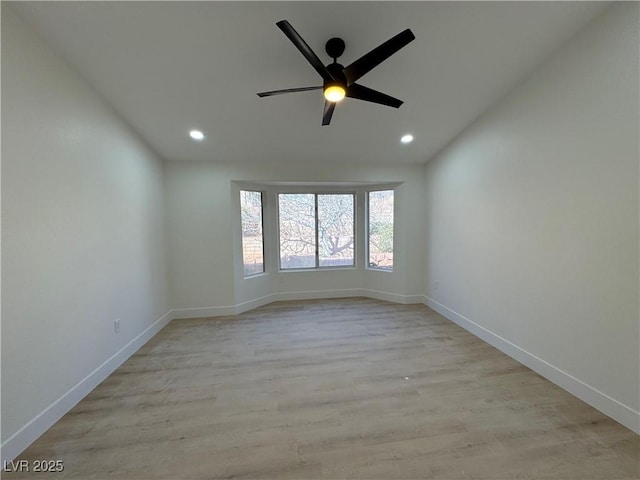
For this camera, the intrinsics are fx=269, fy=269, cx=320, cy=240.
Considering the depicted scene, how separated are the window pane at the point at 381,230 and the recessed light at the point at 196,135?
290cm

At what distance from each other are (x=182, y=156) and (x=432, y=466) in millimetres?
4134

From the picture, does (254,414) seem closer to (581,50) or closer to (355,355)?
(355,355)

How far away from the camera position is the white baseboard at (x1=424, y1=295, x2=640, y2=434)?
5.94 ft

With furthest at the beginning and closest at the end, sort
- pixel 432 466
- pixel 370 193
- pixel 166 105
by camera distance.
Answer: pixel 370 193 < pixel 166 105 < pixel 432 466

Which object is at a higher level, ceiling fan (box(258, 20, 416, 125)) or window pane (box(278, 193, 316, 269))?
ceiling fan (box(258, 20, 416, 125))

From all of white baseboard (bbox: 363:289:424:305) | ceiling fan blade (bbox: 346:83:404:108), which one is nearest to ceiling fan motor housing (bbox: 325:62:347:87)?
ceiling fan blade (bbox: 346:83:404:108)

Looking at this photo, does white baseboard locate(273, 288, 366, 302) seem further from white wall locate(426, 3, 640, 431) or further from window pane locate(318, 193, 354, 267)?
white wall locate(426, 3, 640, 431)

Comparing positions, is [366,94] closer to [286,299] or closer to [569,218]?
[569,218]

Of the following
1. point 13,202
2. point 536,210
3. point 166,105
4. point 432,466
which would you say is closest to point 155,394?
point 13,202

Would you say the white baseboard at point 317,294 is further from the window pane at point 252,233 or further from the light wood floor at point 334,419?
the light wood floor at point 334,419

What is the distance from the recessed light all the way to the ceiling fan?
1.78 meters

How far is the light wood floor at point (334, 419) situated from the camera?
1.55m

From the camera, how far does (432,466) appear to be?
1543mm

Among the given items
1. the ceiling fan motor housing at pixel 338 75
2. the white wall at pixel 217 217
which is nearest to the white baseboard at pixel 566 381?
the white wall at pixel 217 217
